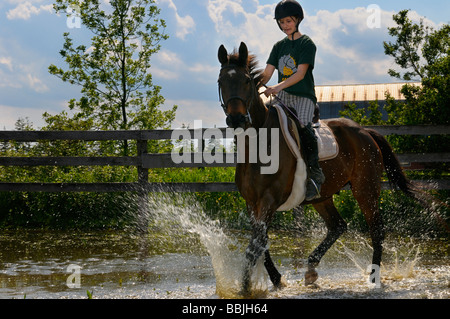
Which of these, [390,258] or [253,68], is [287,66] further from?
[390,258]

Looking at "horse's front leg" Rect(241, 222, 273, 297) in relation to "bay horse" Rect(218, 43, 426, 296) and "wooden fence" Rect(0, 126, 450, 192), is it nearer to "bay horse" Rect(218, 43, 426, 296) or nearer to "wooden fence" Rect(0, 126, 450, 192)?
"bay horse" Rect(218, 43, 426, 296)

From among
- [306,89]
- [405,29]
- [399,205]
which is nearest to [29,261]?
[306,89]

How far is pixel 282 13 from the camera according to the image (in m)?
5.61

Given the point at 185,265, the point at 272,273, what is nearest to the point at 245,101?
the point at 272,273

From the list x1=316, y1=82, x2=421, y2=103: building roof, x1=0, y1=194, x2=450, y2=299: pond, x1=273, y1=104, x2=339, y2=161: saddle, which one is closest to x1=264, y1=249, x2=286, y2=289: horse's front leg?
x1=0, y1=194, x2=450, y2=299: pond

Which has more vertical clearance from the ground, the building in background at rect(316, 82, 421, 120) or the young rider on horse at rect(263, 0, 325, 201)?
the building in background at rect(316, 82, 421, 120)

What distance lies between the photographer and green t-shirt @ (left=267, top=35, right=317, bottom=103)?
18.2ft

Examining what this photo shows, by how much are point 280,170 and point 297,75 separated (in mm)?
1013

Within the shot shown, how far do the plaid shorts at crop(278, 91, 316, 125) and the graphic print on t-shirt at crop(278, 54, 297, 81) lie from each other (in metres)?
0.22

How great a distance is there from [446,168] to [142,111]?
10063 millimetres

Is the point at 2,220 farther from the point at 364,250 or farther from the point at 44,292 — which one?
the point at 364,250

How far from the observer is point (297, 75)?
5.44m

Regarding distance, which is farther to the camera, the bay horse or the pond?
the pond

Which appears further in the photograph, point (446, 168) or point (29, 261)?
point (446, 168)
